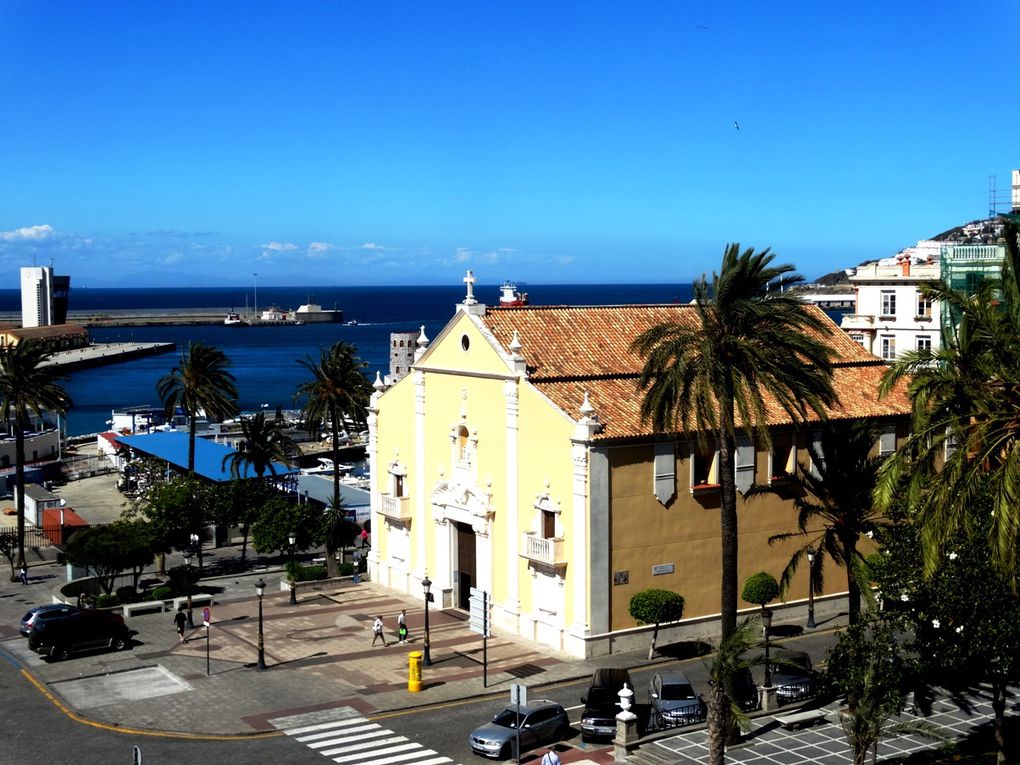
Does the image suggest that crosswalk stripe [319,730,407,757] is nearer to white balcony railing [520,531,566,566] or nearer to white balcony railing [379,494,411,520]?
white balcony railing [520,531,566,566]

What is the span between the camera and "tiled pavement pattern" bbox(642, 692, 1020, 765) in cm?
3322

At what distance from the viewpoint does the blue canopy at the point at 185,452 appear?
79000 mm

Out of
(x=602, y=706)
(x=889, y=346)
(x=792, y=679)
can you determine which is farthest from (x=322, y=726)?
(x=889, y=346)

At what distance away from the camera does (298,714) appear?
125ft

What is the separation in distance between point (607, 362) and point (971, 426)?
23.0m

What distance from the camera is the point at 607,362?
1874 inches

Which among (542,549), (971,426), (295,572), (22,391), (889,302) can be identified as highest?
(889,302)

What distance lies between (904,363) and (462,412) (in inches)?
967

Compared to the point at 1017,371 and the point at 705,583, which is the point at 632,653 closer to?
the point at 705,583

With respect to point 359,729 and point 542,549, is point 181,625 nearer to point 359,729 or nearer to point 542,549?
point 359,729

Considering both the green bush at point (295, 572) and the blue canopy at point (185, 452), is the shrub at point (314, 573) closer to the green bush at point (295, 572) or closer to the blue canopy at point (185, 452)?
the green bush at point (295, 572)

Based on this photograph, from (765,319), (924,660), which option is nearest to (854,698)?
(924,660)

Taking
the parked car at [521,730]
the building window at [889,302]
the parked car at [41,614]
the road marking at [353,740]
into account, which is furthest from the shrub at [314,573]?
the building window at [889,302]

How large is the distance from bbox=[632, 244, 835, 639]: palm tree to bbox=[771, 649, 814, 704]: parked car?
3.22 m
